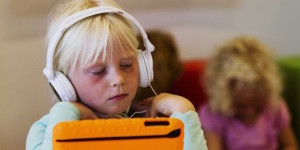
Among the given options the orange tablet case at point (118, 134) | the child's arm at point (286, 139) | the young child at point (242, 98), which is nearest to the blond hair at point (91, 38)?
the orange tablet case at point (118, 134)

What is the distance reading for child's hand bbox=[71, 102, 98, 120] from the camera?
1.98 feet

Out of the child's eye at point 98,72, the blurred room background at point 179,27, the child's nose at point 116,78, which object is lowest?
the blurred room background at point 179,27

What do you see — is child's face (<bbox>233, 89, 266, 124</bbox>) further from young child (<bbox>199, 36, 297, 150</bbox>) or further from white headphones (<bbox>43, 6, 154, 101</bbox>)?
white headphones (<bbox>43, 6, 154, 101</bbox>)

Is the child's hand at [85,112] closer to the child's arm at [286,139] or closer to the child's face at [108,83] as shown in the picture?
the child's face at [108,83]

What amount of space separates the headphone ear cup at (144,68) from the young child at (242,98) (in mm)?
957

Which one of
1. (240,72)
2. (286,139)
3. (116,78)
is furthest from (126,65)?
(286,139)

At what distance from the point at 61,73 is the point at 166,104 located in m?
0.14

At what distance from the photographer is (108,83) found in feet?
1.99

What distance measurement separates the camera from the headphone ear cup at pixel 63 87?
0.62 m

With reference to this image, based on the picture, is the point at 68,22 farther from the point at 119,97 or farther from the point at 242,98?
the point at 242,98

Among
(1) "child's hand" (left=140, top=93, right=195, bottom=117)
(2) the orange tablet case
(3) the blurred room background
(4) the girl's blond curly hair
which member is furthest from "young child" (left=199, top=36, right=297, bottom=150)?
(2) the orange tablet case

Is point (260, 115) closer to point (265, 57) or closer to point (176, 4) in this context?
point (265, 57)

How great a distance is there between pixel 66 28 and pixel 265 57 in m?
1.20

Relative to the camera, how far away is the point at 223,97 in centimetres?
162
